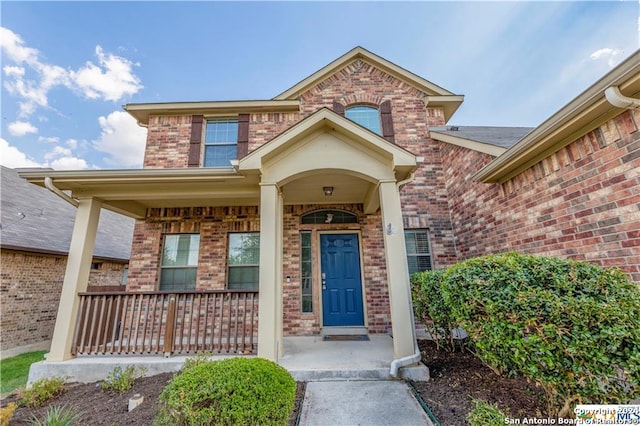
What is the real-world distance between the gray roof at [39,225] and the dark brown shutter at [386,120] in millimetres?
9978

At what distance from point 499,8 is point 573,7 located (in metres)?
1.50

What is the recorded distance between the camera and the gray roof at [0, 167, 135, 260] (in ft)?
23.2

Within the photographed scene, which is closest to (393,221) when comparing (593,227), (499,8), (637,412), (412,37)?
(593,227)

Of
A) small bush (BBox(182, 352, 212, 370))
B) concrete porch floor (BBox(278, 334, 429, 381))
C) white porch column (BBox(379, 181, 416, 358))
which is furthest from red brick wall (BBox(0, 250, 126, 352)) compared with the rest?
white porch column (BBox(379, 181, 416, 358))

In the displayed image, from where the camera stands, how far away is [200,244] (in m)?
5.96

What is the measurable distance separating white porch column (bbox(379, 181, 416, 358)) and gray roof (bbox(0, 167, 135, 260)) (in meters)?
9.18

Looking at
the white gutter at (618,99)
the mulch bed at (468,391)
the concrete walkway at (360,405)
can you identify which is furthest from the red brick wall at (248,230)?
the white gutter at (618,99)

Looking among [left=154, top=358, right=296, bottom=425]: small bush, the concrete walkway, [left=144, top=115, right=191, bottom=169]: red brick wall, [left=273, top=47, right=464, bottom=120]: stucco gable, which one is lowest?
the concrete walkway

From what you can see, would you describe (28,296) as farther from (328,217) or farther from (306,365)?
(328,217)

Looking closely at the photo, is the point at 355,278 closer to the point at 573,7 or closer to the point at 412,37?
the point at 573,7

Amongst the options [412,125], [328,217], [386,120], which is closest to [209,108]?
[328,217]

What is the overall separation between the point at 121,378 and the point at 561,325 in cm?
515

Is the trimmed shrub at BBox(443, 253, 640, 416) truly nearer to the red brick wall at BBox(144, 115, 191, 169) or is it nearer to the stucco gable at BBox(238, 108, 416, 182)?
the stucco gable at BBox(238, 108, 416, 182)

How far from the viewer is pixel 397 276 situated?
378 centimetres
